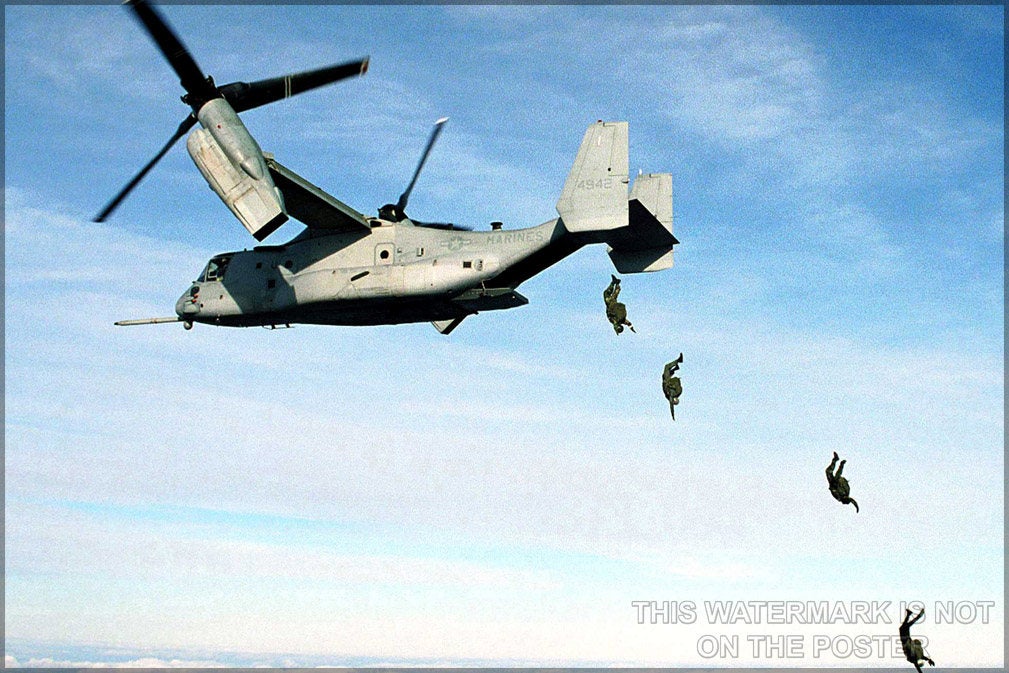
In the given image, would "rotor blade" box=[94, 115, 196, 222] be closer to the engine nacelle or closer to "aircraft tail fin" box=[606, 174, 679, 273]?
the engine nacelle

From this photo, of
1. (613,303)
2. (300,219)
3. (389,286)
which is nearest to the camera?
(613,303)

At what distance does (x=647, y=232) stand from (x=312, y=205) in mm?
12132

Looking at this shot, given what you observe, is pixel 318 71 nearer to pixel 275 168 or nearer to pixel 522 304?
pixel 275 168

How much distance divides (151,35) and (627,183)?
17.9 metres

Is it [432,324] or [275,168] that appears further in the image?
[432,324]

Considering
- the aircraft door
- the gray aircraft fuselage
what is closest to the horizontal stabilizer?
the gray aircraft fuselage

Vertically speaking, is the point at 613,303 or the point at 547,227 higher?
the point at 547,227

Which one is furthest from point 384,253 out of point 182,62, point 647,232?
point 182,62

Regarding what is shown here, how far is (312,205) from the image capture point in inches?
1575

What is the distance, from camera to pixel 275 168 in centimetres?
3881

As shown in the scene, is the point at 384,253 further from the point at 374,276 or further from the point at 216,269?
the point at 216,269

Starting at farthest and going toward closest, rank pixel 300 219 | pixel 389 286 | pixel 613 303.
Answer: pixel 300 219 → pixel 389 286 → pixel 613 303

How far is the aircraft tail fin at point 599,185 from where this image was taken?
35938 mm

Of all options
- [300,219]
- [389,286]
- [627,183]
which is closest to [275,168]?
[300,219]
